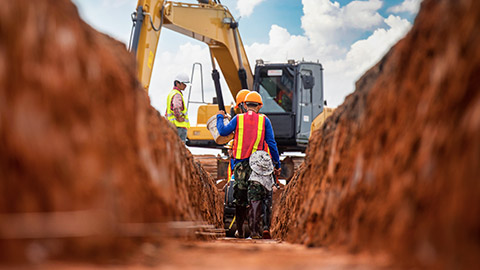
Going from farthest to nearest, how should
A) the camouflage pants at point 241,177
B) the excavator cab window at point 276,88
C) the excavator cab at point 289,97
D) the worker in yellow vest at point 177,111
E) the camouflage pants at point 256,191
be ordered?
the excavator cab window at point 276,88 → the excavator cab at point 289,97 → the worker in yellow vest at point 177,111 → the camouflage pants at point 241,177 → the camouflage pants at point 256,191

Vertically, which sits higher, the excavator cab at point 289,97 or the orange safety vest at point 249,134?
the excavator cab at point 289,97

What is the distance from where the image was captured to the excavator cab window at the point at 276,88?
530 inches

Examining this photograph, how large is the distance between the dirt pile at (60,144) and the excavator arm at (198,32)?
709 cm

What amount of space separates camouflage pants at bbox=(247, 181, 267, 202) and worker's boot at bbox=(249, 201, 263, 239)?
78 mm

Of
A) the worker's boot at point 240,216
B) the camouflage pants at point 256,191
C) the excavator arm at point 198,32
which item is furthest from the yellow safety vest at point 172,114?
the camouflage pants at point 256,191

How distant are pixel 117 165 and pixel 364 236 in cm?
141

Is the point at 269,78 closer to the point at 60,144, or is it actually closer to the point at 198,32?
the point at 198,32

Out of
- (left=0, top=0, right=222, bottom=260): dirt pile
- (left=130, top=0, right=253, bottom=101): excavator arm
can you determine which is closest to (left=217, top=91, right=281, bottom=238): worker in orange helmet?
(left=130, top=0, right=253, bottom=101): excavator arm

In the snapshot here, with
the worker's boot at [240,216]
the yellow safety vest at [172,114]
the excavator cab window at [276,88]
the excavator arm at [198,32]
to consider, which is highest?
the excavator arm at [198,32]

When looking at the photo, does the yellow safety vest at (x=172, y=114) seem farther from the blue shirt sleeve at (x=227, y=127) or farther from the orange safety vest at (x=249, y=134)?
the orange safety vest at (x=249, y=134)

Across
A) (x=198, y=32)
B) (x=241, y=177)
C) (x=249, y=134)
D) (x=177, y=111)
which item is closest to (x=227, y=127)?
(x=249, y=134)

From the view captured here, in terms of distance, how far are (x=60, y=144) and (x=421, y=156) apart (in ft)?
5.45

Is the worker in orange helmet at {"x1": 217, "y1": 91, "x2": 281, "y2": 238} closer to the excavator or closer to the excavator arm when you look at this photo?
the excavator arm

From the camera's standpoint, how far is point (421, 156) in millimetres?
2088
